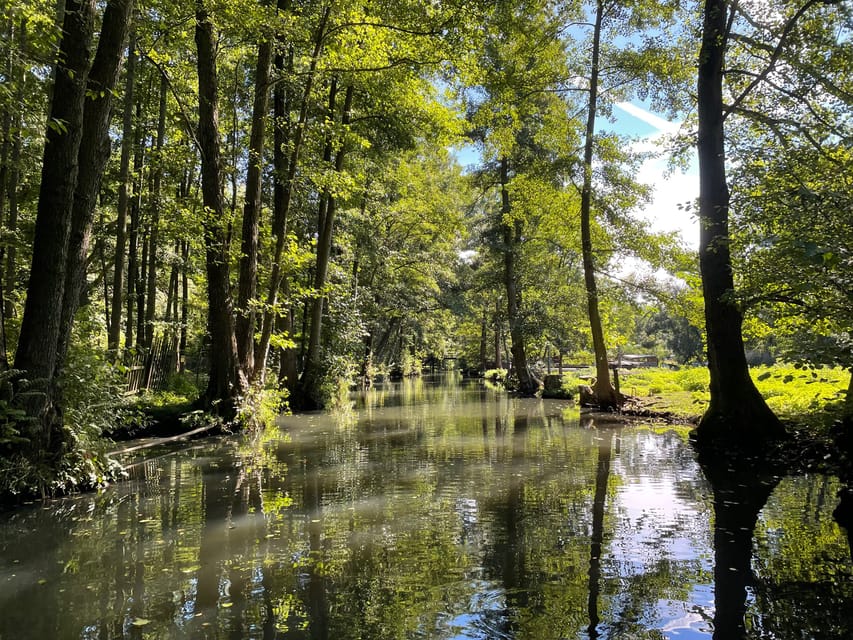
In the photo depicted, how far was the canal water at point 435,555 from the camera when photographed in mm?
3230

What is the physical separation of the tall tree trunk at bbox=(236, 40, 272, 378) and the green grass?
1013 cm

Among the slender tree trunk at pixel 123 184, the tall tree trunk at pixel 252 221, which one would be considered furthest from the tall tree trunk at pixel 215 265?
the slender tree trunk at pixel 123 184

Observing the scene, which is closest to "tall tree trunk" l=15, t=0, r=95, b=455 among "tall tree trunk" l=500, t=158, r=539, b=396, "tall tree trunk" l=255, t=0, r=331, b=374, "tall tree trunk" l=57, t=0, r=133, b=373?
"tall tree trunk" l=57, t=0, r=133, b=373

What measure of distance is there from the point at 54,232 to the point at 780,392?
14.6 meters

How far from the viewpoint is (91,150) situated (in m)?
6.57

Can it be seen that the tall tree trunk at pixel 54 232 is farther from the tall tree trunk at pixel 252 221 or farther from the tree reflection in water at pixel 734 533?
the tree reflection in water at pixel 734 533

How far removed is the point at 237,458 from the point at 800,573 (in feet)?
25.6

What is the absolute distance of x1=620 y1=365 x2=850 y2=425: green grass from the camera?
23.9 ft

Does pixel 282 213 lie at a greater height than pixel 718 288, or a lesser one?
greater

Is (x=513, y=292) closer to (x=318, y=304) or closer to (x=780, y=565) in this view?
(x=318, y=304)

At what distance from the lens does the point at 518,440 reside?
10.6 meters

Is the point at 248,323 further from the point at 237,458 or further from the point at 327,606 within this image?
the point at 327,606

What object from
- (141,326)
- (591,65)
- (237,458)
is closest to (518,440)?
(237,458)

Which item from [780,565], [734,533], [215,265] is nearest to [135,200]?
[215,265]
